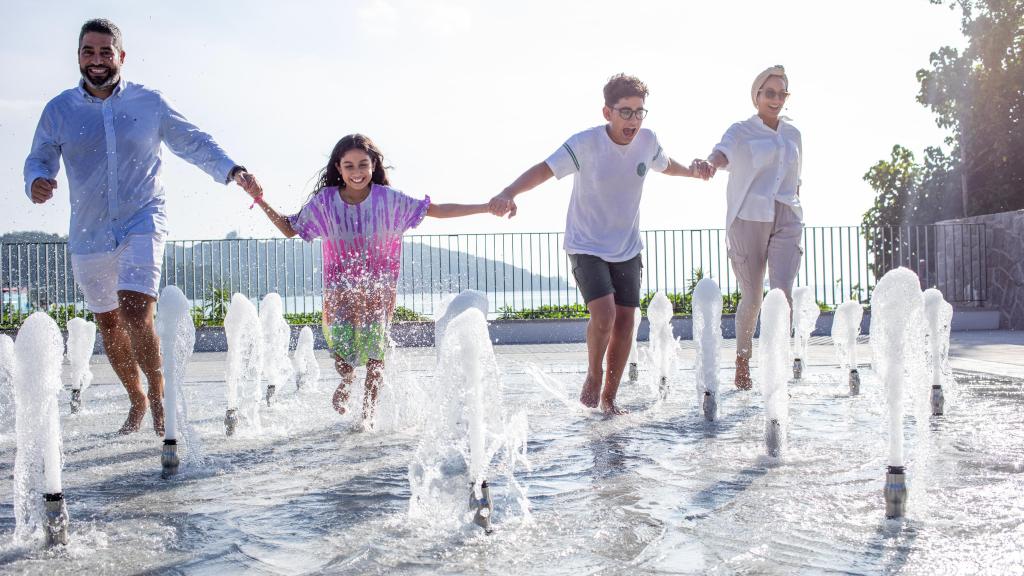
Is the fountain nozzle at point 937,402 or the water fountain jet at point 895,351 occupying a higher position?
the water fountain jet at point 895,351

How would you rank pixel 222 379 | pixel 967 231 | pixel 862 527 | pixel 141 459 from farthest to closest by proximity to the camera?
pixel 967 231, pixel 222 379, pixel 141 459, pixel 862 527

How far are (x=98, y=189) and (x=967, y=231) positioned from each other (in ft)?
51.9

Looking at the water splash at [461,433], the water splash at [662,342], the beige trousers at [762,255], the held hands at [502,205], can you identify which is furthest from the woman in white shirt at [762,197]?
the water splash at [461,433]

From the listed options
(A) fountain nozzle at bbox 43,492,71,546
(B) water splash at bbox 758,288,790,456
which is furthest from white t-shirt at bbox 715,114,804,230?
(A) fountain nozzle at bbox 43,492,71,546

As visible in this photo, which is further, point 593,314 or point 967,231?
point 967,231

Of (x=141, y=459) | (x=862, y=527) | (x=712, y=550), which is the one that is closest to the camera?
(x=712, y=550)

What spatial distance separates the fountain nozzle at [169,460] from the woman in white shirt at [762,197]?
157 inches

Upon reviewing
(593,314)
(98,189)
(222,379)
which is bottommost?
(222,379)

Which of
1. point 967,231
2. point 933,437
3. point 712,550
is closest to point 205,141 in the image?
point 712,550

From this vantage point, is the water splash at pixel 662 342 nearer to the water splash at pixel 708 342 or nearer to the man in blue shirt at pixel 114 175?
the water splash at pixel 708 342

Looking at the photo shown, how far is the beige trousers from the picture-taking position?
6.34 m

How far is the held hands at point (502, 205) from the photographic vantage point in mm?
4871

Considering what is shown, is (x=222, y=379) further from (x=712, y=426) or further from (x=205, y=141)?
(x=712, y=426)

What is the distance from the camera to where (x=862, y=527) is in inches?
100
